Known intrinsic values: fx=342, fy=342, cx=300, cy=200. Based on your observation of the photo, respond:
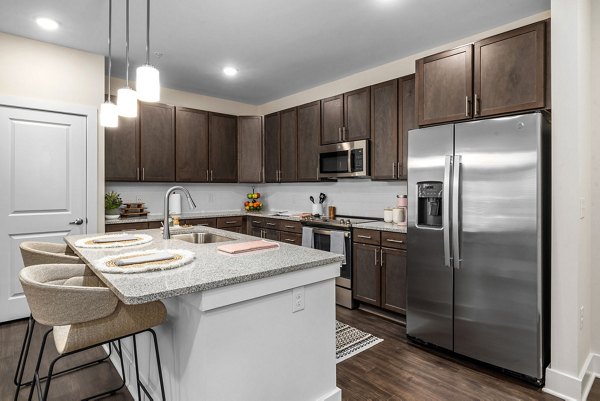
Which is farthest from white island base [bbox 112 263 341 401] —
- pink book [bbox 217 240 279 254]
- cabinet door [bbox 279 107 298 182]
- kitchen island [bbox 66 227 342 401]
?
cabinet door [bbox 279 107 298 182]

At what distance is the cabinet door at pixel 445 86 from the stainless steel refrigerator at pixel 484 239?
0.65 ft

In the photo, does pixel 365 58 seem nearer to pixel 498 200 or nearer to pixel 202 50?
pixel 202 50

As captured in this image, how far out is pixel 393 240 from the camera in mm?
3264

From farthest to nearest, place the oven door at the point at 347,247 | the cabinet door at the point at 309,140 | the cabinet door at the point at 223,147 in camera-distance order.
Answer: the cabinet door at the point at 223,147 < the cabinet door at the point at 309,140 < the oven door at the point at 347,247

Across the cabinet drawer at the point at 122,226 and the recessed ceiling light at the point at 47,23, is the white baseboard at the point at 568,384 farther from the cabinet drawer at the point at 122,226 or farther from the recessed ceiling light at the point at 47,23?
the recessed ceiling light at the point at 47,23

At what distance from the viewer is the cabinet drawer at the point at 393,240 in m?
3.19

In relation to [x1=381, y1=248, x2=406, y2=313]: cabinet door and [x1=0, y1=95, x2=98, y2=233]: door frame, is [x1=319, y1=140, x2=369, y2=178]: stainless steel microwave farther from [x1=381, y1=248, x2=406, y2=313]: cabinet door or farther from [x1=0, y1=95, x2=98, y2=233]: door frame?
[x1=0, y1=95, x2=98, y2=233]: door frame

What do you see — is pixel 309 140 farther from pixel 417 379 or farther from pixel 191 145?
pixel 417 379

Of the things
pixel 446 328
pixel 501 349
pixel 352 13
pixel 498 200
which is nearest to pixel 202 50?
pixel 352 13

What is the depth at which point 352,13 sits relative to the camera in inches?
112

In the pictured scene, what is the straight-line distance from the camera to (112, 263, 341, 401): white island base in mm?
1487

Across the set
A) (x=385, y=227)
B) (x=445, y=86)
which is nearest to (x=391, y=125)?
(x=445, y=86)

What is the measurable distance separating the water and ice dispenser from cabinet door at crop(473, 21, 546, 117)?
25.1 inches

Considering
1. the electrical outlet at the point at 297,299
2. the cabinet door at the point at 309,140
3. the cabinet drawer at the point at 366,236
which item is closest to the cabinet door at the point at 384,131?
the cabinet drawer at the point at 366,236
